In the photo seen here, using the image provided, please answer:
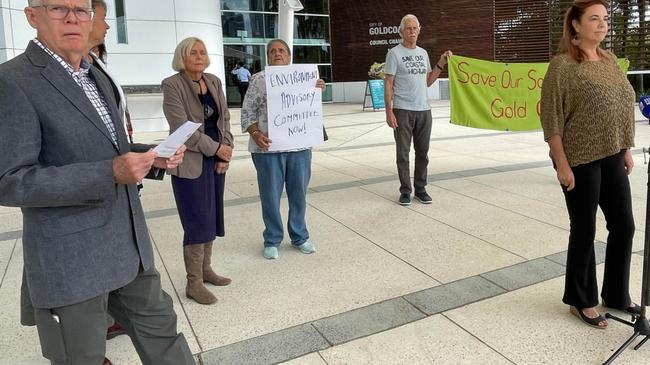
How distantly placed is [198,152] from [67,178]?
1.65m

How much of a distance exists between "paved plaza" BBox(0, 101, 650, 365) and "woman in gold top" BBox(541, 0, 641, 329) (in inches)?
16.9

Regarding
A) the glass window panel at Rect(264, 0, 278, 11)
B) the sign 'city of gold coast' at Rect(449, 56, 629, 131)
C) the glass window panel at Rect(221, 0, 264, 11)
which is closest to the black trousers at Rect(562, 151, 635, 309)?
the sign 'city of gold coast' at Rect(449, 56, 629, 131)

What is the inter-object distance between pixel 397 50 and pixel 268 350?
13.1 feet

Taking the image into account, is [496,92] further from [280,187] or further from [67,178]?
[67,178]

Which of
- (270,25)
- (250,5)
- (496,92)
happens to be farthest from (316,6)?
(496,92)

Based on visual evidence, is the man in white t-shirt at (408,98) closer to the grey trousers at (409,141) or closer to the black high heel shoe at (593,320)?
the grey trousers at (409,141)

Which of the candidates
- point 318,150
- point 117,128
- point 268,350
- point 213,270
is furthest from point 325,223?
point 318,150

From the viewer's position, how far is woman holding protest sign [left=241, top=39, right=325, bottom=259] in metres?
4.15

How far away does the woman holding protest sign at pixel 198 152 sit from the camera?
3.26 m

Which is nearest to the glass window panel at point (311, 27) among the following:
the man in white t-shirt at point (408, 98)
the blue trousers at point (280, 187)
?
the man in white t-shirt at point (408, 98)

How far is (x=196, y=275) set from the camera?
11.5 feet

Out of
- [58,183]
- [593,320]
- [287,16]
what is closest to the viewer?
[58,183]

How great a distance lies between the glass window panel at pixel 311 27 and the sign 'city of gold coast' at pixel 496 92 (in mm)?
17960

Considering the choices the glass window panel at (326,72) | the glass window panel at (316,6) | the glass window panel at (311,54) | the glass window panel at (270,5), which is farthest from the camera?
the glass window panel at (326,72)
